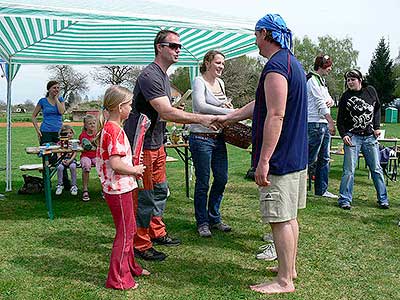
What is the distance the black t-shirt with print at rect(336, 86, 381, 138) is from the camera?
632 cm

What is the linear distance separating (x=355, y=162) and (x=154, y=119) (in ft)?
10.9

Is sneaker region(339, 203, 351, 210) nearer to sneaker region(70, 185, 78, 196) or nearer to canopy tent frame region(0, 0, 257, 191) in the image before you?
canopy tent frame region(0, 0, 257, 191)

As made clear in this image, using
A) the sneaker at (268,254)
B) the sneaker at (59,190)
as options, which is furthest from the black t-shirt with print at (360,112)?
the sneaker at (59,190)

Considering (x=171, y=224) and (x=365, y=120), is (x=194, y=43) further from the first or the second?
(x=171, y=224)

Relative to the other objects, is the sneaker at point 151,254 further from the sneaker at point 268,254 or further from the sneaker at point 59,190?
the sneaker at point 59,190

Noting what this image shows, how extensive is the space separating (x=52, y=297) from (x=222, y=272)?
1.31m

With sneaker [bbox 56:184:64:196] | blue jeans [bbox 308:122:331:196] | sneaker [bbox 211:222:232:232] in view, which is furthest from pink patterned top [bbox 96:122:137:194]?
sneaker [bbox 56:184:64:196]

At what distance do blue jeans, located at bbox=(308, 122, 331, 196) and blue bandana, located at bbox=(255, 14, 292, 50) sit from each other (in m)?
3.46

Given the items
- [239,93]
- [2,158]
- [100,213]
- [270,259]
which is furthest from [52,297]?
[239,93]

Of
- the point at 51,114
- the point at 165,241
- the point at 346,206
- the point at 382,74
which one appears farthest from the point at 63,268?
the point at 382,74

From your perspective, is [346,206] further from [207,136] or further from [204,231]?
[207,136]

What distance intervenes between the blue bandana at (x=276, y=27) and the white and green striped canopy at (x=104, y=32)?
1.89 metres

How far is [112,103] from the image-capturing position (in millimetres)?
3537

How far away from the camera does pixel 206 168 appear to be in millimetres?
4824
